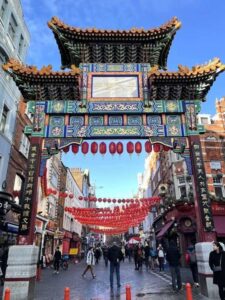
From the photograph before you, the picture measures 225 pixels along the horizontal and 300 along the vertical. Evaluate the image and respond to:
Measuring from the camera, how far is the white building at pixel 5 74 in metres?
16.7

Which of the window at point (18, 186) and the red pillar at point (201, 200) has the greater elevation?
the window at point (18, 186)

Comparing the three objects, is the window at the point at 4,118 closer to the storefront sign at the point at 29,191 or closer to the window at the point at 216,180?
the storefront sign at the point at 29,191

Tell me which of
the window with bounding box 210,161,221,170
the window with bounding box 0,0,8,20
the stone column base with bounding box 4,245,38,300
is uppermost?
the window with bounding box 0,0,8,20

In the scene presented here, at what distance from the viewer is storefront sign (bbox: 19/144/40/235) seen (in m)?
8.89

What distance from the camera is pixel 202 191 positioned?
31.0 feet

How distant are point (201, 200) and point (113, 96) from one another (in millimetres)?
5575

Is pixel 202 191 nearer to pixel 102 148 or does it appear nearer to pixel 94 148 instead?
pixel 102 148

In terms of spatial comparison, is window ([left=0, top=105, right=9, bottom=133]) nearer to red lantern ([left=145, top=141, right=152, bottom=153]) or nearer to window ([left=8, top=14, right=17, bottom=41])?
window ([left=8, top=14, right=17, bottom=41])

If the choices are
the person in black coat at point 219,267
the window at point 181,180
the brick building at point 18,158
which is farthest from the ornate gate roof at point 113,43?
the window at point 181,180

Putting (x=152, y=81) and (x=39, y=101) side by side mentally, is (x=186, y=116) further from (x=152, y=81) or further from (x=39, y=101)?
(x=39, y=101)

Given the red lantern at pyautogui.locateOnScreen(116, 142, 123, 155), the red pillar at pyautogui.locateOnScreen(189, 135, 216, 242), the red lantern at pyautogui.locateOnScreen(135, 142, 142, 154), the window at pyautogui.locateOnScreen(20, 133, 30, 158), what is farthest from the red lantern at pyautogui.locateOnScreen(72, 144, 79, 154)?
the window at pyautogui.locateOnScreen(20, 133, 30, 158)

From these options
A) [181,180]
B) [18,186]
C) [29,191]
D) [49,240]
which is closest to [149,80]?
[29,191]

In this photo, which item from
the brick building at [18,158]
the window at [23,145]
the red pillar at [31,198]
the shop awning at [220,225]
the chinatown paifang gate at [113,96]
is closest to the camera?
the red pillar at [31,198]

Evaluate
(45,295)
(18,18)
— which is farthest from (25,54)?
(45,295)
